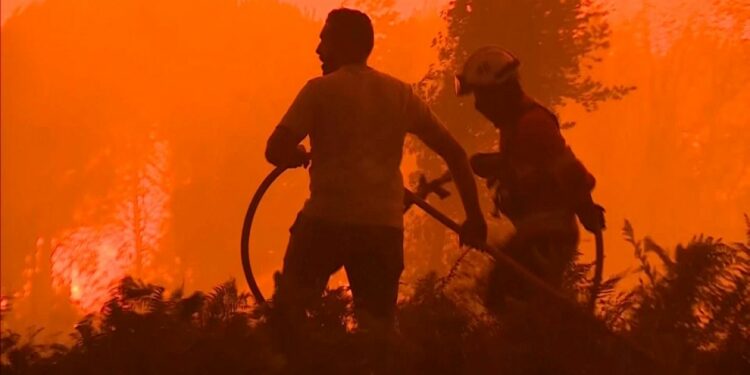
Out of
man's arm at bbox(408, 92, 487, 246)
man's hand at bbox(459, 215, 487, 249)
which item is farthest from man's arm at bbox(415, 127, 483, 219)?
man's hand at bbox(459, 215, 487, 249)

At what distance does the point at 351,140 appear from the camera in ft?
12.0

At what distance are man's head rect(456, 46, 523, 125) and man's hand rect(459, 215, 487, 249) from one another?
44 cm

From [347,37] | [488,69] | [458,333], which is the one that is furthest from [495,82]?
[458,333]

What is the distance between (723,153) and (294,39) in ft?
43.4

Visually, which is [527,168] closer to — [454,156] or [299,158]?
[454,156]

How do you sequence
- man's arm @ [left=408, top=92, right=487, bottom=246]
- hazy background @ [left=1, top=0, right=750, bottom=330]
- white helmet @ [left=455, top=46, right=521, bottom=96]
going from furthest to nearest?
hazy background @ [left=1, top=0, right=750, bottom=330]
white helmet @ [left=455, top=46, right=521, bottom=96]
man's arm @ [left=408, top=92, right=487, bottom=246]

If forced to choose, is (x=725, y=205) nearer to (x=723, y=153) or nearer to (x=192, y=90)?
(x=723, y=153)

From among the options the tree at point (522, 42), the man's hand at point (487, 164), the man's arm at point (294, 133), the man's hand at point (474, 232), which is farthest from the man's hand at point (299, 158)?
the tree at point (522, 42)

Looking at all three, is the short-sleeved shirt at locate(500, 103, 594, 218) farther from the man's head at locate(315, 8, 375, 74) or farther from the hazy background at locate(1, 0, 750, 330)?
the hazy background at locate(1, 0, 750, 330)

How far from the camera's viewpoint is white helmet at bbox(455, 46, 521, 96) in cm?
390

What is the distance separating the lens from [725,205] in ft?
121

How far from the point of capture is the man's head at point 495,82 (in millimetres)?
3908

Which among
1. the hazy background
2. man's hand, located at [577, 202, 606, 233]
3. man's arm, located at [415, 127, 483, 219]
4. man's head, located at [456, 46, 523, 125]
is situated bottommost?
man's hand, located at [577, 202, 606, 233]

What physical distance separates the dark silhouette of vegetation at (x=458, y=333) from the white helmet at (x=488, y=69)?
1.86 metres
